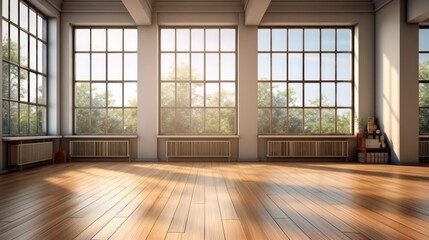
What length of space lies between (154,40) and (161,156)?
133 inches

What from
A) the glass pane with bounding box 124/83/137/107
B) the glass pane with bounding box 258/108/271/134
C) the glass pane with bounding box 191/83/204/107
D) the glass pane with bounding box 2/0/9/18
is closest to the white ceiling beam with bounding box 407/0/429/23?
the glass pane with bounding box 258/108/271/134

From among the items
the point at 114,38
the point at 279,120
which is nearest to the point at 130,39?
the point at 114,38

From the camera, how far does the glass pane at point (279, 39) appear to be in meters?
10.8

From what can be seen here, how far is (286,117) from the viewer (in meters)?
10.8

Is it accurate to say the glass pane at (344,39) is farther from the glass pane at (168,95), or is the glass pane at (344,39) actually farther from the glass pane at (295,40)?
the glass pane at (168,95)

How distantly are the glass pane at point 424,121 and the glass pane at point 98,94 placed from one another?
9.24m

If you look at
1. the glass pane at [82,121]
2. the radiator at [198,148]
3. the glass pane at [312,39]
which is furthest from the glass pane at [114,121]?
the glass pane at [312,39]

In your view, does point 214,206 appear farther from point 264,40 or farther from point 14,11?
point 264,40

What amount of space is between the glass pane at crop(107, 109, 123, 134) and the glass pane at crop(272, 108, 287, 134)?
4.55 metres

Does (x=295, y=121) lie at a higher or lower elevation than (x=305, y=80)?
lower

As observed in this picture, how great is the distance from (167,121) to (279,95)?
135 inches

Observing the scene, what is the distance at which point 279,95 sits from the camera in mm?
10758

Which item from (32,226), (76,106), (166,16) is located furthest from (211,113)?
(32,226)

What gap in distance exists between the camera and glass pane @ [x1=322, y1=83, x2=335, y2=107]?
425 inches
